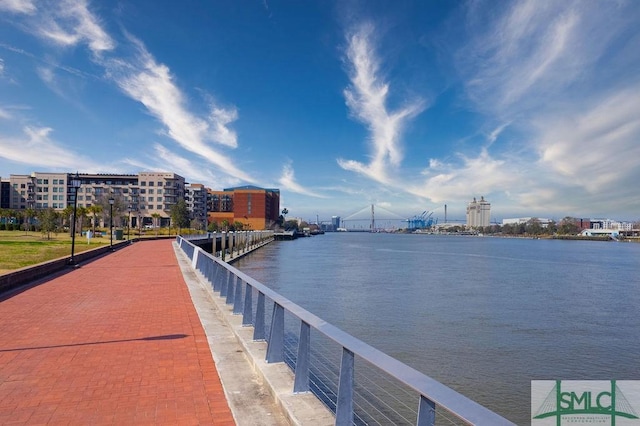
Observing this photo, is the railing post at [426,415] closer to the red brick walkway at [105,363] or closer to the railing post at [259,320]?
the red brick walkway at [105,363]

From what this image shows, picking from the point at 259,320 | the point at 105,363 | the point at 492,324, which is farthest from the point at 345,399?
the point at 492,324

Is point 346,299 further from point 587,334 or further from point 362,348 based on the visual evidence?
point 362,348

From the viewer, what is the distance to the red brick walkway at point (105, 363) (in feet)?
15.2

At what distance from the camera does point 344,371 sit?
3719 mm

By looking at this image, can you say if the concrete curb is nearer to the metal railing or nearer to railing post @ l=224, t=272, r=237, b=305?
the metal railing

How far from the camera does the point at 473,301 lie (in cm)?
2177

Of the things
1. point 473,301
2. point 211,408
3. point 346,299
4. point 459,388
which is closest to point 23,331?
point 211,408

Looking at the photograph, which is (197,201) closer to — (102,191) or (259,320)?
(102,191)

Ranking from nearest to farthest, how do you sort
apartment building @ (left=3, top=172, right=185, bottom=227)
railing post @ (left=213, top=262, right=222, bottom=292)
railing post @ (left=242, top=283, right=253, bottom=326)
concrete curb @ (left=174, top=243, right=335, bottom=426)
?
concrete curb @ (left=174, top=243, right=335, bottom=426) → railing post @ (left=242, top=283, right=253, bottom=326) → railing post @ (left=213, top=262, right=222, bottom=292) → apartment building @ (left=3, top=172, right=185, bottom=227)

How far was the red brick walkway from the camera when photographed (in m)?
4.62

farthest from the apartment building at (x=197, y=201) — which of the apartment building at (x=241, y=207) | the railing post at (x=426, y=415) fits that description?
the railing post at (x=426, y=415)

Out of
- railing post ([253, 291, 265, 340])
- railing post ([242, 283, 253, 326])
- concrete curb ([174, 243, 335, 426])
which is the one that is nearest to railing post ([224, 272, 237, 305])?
concrete curb ([174, 243, 335, 426])
